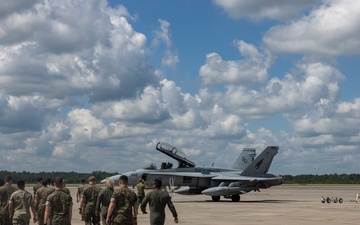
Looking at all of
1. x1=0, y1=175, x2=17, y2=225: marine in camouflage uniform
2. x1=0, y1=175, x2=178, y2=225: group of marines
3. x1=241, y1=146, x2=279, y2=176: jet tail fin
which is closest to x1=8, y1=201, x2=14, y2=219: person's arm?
x1=0, y1=175, x2=178, y2=225: group of marines

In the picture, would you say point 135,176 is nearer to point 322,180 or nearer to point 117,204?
point 117,204

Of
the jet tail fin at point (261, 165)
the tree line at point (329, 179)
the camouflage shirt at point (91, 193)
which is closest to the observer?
the camouflage shirt at point (91, 193)

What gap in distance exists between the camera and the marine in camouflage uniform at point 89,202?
13.2 meters

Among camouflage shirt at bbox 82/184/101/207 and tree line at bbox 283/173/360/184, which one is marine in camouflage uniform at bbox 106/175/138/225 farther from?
tree line at bbox 283/173/360/184

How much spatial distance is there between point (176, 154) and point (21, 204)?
88.3 ft

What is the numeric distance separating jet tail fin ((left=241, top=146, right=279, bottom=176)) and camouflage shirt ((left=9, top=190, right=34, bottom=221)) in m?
27.2

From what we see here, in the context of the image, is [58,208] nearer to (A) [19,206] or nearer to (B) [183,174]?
(A) [19,206]

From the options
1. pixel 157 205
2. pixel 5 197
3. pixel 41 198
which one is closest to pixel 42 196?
pixel 41 198

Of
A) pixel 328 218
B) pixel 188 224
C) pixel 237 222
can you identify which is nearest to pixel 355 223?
pixel 328 218

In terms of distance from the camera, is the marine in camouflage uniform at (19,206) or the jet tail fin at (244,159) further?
the jet tail fin at (244,159)

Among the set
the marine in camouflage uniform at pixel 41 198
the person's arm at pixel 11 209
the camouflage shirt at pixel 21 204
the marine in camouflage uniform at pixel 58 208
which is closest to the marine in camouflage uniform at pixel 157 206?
the marine in camouflage uniform at pixel 58 208

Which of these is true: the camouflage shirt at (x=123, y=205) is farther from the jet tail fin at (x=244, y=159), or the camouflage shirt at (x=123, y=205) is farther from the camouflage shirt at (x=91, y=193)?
the jet tail fin at (x=244, y=159)

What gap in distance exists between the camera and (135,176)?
3644 cm

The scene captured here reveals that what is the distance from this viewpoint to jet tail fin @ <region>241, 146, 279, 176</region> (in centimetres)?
3675
